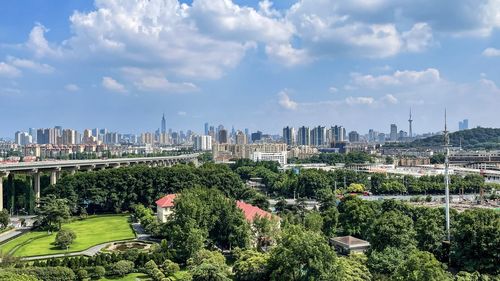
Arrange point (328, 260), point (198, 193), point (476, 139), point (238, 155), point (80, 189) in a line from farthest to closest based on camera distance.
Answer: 1. point (476, 139)
2. point (238, 155)
3. point (80, 189)
4. point (198, 193)
5. point (328, 260)

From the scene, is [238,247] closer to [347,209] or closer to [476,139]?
[347,209]

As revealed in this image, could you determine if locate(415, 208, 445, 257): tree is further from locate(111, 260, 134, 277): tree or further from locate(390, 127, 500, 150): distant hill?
locate(390, 127, 500, 150): distant hill

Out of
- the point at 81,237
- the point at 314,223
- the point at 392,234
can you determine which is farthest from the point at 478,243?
the point at 81,237

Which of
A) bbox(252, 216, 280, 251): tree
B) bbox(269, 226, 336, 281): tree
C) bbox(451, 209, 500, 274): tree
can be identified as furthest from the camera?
→ bbox(252, 216, 280, 251): tree

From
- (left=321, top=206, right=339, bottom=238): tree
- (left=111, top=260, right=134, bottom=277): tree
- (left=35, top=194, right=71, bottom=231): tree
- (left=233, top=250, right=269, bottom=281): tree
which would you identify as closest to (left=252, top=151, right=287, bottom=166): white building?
(left=35, top=194, right=71, bottom=231): tree

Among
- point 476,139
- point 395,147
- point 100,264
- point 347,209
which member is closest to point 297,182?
point 347,209

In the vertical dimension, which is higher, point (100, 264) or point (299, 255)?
point (299, 255)

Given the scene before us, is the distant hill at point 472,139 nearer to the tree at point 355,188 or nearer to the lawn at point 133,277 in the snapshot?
the tree at point 355,188
